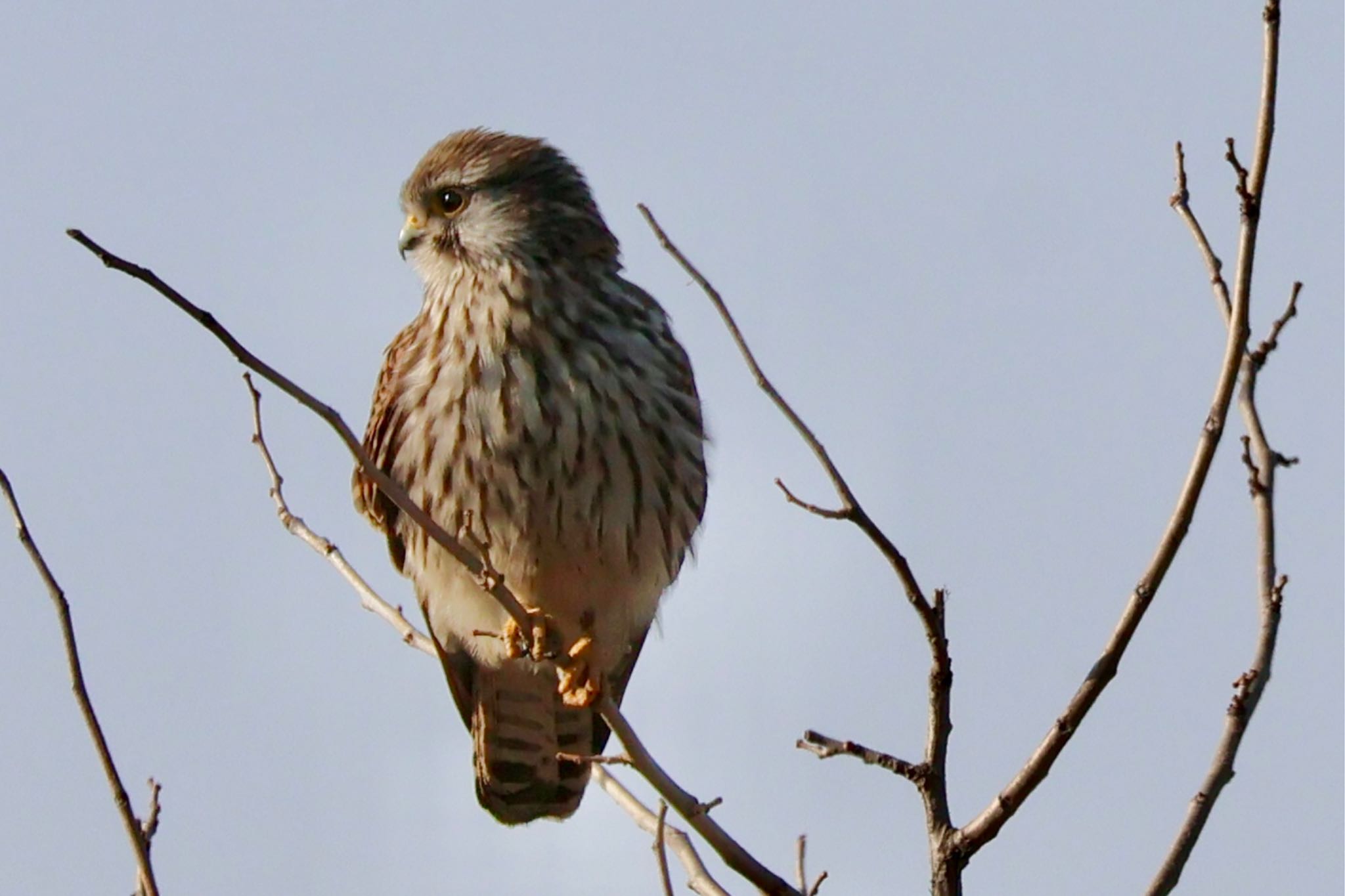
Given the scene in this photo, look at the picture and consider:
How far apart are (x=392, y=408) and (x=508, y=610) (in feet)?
5.10

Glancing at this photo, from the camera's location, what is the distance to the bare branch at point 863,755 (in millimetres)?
2910

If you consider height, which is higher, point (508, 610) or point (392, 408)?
point (392, 408)

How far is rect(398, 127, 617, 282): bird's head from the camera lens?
469 cm

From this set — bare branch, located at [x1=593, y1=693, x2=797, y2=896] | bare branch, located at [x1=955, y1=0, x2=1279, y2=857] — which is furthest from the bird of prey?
bare branch, located at [x1=955, y1=0, x2=1279, y2=857]

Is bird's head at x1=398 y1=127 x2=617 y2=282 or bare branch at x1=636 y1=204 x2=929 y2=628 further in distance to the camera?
bird's head at x1=398 y1=127 x2=617 y2=282

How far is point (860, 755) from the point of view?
2.91 meters

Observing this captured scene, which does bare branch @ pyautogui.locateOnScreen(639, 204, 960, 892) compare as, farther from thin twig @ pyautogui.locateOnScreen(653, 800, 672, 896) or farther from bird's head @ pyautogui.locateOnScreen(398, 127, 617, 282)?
bird's head @ pyautogui.locateOnScreen(398, 127, 617, 282)

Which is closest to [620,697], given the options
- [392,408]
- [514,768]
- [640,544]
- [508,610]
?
[514,768]

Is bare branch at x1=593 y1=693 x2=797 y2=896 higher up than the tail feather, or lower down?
lower down

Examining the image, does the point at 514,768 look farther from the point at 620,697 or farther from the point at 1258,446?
the point at 1258,446

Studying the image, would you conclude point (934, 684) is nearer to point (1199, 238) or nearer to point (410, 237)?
point (1199, 238)

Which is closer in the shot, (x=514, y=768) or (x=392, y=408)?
(x=392, y=408)

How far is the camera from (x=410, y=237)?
4.84 metres

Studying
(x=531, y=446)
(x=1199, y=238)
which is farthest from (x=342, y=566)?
(x=1199, y=238)
